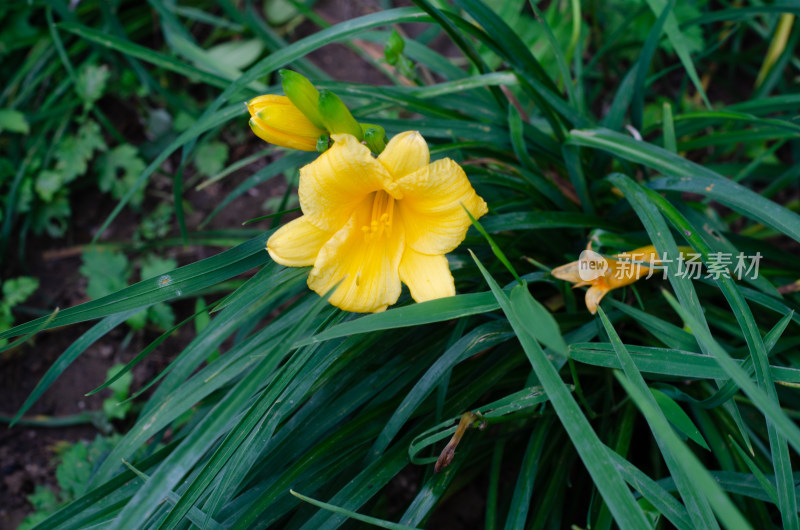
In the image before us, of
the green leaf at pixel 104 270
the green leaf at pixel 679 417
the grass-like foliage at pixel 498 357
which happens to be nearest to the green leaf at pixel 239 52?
the grass-like foliage at pixel 498 357

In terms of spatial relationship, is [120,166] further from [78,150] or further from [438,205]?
[438,205]

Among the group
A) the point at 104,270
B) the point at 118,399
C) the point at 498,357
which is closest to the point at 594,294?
the point at 498,357

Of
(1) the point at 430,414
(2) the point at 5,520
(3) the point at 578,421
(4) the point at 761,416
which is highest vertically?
(3) the point at 578,421

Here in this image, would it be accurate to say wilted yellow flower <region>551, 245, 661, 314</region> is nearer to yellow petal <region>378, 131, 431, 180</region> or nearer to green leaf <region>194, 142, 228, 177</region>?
yellow petal <region>378, 131, 431, 180</region>

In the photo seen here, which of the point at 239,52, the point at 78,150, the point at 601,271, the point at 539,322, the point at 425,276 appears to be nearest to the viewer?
the point at 539,322

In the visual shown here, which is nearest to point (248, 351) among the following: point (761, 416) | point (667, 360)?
point (667, 360)

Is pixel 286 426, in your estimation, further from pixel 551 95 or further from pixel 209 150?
pixel 209 150

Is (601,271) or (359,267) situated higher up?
(359,267)
